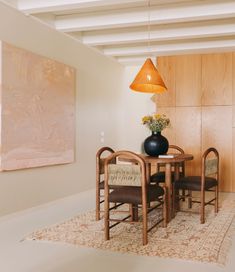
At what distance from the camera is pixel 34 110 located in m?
4.37

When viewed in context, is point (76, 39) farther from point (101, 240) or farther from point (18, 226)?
point (101, 240)

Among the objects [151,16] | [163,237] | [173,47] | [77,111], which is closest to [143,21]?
[151,16]

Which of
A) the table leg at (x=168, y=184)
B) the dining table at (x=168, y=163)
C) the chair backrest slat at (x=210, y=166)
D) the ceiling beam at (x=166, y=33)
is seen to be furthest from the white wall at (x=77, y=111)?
the chair backrest slat at (x=210, y=166)

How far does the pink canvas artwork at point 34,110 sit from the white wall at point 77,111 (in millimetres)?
143

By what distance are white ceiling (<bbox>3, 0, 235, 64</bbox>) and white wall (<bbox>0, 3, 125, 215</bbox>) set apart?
212 mm

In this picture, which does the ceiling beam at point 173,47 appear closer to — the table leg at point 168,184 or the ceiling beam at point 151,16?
the ceiling beam at point 151,16

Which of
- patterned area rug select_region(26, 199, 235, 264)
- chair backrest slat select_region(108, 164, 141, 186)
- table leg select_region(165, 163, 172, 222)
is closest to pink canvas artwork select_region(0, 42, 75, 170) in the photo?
patterned area rug select_region(26, 199, 235, 264)

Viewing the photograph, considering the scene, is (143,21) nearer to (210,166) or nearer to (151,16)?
(151,16)

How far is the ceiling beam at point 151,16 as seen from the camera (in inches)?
169

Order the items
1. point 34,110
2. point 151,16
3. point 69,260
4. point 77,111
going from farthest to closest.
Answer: point 77,111, point 151,16, point 34,110, point 69,260

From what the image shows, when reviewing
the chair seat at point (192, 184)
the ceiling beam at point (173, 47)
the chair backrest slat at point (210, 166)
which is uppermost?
the ceiling beam at point (173, 47)

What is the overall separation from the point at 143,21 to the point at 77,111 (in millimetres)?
1781

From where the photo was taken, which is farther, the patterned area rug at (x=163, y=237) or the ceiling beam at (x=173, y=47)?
the ceiling beam at (x=173, y=47)

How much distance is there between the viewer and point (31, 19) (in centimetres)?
441
